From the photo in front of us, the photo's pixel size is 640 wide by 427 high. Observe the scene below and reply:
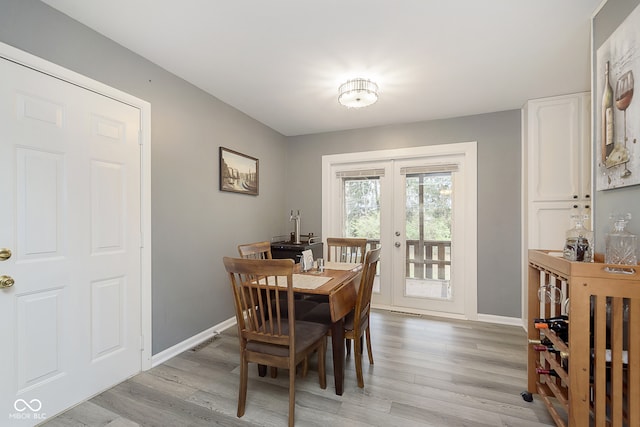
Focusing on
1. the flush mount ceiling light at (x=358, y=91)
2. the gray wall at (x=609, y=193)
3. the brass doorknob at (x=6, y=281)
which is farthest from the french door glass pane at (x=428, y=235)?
the brass doorknob at (x=6, y=281)

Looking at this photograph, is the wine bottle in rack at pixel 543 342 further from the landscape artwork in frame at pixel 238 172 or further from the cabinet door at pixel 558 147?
the landscape artwork in frame at pixel 238 172

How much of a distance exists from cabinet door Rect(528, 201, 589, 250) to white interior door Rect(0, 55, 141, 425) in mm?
3832

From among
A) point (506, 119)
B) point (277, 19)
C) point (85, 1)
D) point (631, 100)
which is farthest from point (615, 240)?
point (85, 1)

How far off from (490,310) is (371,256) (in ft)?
7.75

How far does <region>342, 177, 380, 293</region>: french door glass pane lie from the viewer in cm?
401

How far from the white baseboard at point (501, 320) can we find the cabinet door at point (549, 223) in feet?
3.03

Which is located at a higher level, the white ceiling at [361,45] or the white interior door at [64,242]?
the white ceiling at [361,45]

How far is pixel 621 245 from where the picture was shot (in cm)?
134

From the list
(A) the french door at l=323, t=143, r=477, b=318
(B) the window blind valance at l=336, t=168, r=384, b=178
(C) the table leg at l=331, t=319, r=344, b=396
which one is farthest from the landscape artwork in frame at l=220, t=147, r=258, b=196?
(C) the table leg at l=331, t=319, r=344, b=396

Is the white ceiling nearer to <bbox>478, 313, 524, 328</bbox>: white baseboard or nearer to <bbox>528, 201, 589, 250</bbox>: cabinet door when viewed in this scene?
<bbox>528, 201, 589, 250</bbox>: cabinet door

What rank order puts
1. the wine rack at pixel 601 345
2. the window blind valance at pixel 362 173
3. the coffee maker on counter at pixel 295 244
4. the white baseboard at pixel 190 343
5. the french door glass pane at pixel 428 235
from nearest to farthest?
the wine rack at pixel 601 345 < the white baseboard at pixel 190 343 < the coffee maker on counter at pixel 295 244 < the french door glass pane at pixel 428 235 < the window blind valance at pixel 362 173

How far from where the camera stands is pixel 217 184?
3.06m

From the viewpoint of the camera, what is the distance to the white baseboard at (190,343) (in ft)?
7.81

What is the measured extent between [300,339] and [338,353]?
35cm
